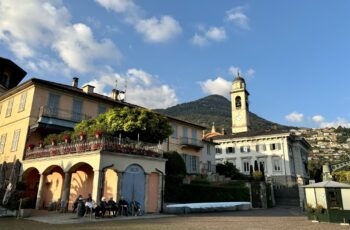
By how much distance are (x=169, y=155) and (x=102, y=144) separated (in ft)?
30.5

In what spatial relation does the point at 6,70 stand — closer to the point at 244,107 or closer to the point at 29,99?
the point at 29,99

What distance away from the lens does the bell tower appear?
204 feet

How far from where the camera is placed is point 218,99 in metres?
158

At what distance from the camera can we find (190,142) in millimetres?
38188

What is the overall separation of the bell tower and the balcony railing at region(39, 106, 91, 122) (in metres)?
41.6

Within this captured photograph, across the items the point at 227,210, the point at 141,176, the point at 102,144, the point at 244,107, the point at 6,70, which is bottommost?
the point at 227,210

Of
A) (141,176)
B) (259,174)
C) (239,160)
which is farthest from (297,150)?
(141,176)

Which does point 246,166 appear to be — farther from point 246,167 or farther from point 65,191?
point 65,191

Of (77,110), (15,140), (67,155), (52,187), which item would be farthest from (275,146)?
(15,140)

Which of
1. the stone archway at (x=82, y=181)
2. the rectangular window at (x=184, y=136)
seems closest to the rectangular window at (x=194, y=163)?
the rectangular window at (x=184, y=136)

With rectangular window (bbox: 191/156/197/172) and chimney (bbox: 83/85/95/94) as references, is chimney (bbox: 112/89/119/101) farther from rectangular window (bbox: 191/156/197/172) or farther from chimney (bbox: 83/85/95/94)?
rectangular window (bbox: 191/156/197/172)

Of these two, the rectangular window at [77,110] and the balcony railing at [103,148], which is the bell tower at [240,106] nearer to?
the rectangular window at [77,110]

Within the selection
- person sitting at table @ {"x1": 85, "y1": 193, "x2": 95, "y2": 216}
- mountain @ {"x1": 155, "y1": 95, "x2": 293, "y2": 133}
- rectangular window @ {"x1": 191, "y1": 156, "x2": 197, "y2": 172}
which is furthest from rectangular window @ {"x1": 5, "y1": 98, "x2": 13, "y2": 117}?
mountain @ {"x1": 155, "y1": 95, "x2": 293, "y2": 133}

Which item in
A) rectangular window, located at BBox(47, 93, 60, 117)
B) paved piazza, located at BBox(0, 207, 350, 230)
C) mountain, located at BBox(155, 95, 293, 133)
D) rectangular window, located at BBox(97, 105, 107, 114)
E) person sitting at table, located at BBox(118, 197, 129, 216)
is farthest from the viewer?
mountain, located at BBox(155, 95, 293, 133)
